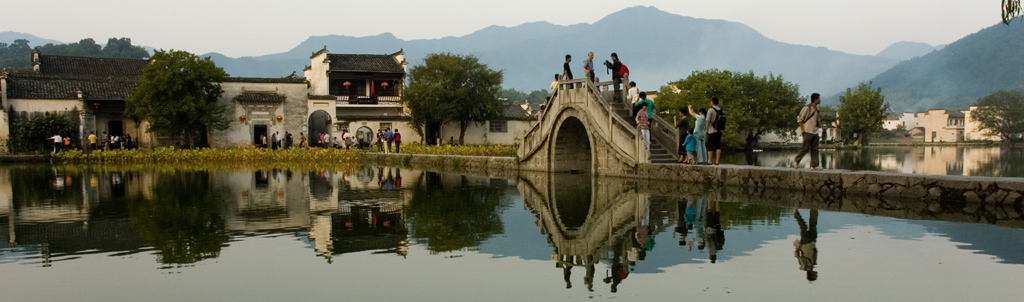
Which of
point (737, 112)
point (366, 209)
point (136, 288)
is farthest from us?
point (737, 112)

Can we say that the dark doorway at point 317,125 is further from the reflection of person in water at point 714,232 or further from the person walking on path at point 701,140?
the reflection of person in water at point 714,232

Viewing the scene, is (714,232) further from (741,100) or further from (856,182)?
(741,100)

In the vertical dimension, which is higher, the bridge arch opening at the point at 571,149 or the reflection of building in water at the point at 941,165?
the bridge arch opening at the point at 571,149

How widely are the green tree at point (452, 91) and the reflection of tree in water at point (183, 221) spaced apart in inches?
1041

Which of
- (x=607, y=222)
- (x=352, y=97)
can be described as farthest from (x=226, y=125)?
(x=607, y=222)

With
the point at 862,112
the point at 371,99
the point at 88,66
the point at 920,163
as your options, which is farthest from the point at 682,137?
the point at 862,112

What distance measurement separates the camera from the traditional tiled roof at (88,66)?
162ft

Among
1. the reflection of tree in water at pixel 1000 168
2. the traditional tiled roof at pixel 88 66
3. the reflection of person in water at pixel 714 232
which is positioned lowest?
the reflection of person in water at pixel 714 232

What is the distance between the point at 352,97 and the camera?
2020 inches

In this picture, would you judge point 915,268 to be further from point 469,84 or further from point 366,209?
point 469,84

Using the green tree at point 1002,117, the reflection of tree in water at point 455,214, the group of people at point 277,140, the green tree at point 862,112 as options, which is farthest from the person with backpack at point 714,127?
the green tree at point 1002,117

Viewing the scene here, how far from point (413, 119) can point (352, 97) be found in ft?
16.0

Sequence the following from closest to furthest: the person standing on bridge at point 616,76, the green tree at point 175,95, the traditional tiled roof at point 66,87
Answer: the person standing on bridge at point 616,76
the green tree at point 175,95
the traditional tiled roof at point 66,87

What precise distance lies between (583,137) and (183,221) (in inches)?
552
